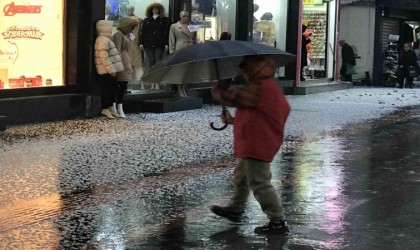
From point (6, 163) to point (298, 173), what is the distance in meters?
3.43

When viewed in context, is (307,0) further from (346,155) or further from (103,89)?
(346,155)

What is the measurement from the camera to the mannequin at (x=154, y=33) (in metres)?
17.0

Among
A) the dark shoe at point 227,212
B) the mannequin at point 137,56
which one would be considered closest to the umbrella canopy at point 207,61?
the dark shoe at point 227,212

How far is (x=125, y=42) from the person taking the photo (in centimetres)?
1496

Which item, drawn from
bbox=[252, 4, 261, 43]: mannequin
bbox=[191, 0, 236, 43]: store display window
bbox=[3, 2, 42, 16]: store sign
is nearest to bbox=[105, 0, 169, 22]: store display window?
bbox=[191, 0, 236, 43]: store display window

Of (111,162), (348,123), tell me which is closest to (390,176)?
(111,162)

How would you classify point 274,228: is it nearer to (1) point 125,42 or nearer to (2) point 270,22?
(1) point 125,42

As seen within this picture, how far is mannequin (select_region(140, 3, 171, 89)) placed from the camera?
17.0 metres

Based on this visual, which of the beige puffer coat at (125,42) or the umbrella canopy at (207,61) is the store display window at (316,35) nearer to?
the beige puffer coat at (125,42)

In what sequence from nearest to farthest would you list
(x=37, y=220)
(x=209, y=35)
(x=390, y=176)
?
1. (x=37, y=220)
2. (x=390, y=176)
3. (x=209, y=35)

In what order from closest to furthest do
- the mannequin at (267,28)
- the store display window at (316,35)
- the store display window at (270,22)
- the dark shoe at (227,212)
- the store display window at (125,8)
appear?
the dark shoe at (227,212), the store display window at (125,8), the store display window at (270,22), the mannequin at (267,28), the store display window at (316,35)

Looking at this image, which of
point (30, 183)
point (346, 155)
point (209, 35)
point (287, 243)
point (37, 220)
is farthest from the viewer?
point (209, 35)

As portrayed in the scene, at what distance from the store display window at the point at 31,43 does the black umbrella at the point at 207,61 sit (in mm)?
7289

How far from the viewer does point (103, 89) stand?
1471cm
